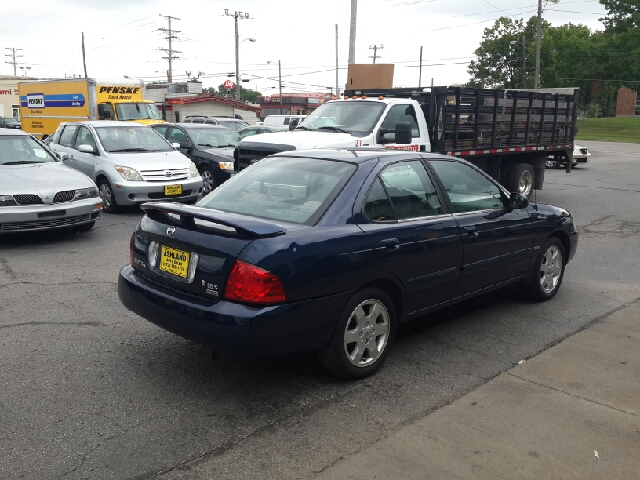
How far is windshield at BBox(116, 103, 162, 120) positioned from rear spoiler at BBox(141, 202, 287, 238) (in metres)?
19.2

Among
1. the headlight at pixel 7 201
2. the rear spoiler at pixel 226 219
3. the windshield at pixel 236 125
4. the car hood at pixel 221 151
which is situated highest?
the rear spoiler at pixel 226 219

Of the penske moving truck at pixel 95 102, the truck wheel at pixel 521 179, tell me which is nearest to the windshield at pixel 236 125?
the penske moving truck at pixel 95 102

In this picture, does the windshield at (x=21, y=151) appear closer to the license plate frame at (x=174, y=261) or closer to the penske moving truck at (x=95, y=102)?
the license plate frame at (x=174, y=261)

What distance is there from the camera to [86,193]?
29.7 ft

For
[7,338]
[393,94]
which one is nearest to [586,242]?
[393,94]

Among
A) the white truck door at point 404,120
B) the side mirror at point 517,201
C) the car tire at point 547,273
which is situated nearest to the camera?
the side mirror at point 517,201

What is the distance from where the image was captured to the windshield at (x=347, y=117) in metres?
10.9

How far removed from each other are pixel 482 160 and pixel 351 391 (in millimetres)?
9016

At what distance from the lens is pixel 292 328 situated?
3904mm

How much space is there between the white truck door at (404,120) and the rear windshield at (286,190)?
581cm

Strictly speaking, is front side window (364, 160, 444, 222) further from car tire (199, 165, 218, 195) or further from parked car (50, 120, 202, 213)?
car tire (199, 165, 218, 195)

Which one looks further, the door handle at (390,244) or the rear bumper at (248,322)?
the door handle at (390,244)

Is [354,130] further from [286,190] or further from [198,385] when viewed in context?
[198,385]

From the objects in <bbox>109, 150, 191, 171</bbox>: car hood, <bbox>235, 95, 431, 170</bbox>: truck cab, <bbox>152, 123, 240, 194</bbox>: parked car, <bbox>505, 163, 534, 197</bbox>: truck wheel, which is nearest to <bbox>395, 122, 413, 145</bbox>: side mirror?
<bbox>235, 95, 431, 170</bbox>: truck cab
